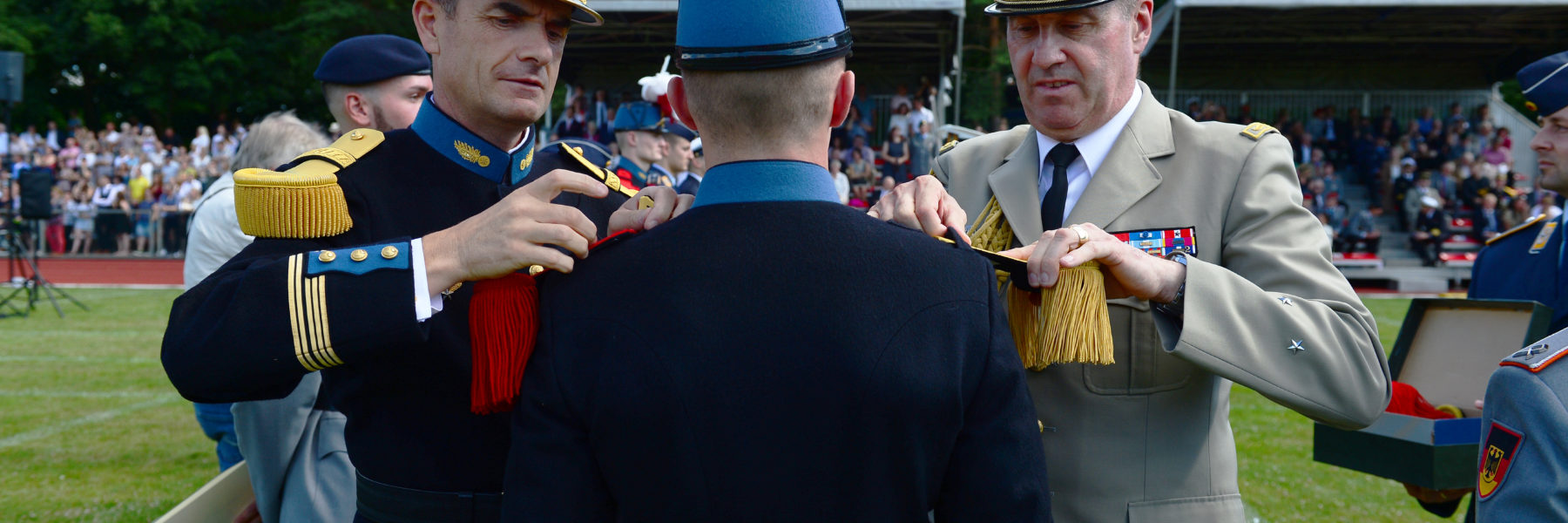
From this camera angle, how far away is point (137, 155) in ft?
80.7

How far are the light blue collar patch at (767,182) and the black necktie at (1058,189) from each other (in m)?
0.81

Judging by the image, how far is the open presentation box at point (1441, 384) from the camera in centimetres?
277

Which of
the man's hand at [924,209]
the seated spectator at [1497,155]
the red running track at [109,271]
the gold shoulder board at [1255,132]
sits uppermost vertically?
the seated spectator at [1497,155]

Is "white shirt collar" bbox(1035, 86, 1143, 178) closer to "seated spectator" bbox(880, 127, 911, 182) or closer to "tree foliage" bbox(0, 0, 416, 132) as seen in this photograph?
"seated spectator" bbox(880, 127, 911, 182)

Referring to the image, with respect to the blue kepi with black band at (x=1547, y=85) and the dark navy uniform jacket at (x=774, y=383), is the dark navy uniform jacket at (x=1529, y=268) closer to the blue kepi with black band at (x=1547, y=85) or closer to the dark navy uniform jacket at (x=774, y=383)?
the blue kepi with black band at (x=1547, y=85)

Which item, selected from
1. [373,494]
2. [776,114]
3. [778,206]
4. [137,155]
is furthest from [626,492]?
[137,155]

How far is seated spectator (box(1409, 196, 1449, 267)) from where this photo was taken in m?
20.0

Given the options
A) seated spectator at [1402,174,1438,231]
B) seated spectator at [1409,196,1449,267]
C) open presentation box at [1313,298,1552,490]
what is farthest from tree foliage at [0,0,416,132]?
open presentation box at [1313,298,1552,490]

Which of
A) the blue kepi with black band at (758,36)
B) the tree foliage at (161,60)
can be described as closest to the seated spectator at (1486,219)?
the blue kepi with black band at (758,36)

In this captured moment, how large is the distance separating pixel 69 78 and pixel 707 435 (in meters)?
40.1

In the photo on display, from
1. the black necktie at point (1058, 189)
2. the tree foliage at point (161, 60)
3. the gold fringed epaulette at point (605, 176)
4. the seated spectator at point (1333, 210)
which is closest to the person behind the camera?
the black necktie at point (1058, 189)

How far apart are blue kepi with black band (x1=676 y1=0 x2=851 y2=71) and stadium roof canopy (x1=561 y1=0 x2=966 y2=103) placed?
16.2m

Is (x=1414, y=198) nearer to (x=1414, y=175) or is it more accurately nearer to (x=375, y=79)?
(x=1414, y=175)

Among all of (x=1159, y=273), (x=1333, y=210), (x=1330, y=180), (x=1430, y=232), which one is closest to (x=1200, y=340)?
(x=1159, y=273)
